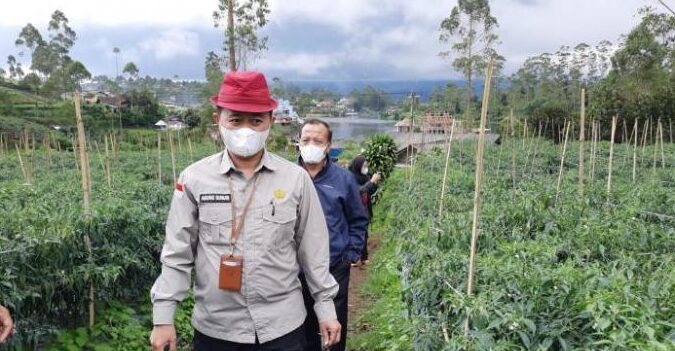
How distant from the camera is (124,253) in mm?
3977

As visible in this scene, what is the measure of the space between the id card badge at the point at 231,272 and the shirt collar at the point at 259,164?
12.2 inches

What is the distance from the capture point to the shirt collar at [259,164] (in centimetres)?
195

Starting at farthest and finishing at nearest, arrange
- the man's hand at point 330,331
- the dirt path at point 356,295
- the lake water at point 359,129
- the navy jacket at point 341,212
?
1. the lake water at point 359,129
2. the dirt path at point 356,295
3. the navy jacket at point 341,212
4. the man's hand at point 330,331

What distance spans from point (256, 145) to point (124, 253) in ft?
8.10

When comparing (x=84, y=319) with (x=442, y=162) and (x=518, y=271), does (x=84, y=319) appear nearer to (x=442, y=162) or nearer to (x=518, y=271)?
(x=518, y=271)

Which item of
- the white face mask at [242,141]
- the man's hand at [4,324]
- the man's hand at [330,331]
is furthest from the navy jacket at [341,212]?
the man's hand at [4,324]

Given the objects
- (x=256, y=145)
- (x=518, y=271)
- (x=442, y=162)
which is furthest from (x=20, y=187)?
(x=442, y=162)

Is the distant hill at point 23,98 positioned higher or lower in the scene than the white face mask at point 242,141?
higher

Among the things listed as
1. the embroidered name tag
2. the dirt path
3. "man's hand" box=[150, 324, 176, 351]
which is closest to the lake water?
the dirt path

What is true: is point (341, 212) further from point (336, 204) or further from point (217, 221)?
point (217, 221)

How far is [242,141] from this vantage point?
194 centimetres

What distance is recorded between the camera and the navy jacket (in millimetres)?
2971

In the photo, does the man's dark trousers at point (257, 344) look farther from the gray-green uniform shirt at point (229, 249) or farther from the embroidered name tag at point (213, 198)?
the embroidered name tag at point (213, 198)

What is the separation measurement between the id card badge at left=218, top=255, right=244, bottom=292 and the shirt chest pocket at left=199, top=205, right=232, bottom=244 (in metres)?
0.07
